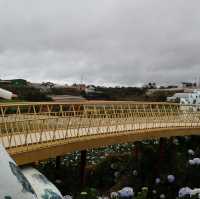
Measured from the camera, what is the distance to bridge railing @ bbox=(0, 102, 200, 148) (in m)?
9.45

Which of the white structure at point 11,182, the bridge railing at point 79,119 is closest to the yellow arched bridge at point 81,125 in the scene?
the bridge railing at point 79,119

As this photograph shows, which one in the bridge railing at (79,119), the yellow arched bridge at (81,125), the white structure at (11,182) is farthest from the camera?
the bridge railing at (79,119)

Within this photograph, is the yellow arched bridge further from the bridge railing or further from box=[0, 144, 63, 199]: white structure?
box=[0, 144, 63, 199]: white structure

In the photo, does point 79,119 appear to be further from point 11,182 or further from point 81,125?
point 11,182

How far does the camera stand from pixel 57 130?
11109mm

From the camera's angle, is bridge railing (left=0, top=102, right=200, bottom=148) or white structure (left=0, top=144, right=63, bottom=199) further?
bridge railing (left=0, top=102, right=200, bottom=148)

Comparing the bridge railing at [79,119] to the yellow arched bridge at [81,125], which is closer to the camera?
the yellow arched bridge at [81,125]

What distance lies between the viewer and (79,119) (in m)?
12.2

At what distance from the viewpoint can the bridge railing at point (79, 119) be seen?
9453mm

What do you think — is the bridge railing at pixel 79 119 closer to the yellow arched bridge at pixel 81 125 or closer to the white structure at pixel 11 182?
the yellow arched bridge at pixel 81 125

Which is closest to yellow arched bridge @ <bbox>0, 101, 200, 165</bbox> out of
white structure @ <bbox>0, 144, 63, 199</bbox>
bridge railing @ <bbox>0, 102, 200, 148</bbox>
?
bridge railing @ <bbox>0, 102, 200, 148</bbox>

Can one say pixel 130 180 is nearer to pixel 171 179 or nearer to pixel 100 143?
pixel 100 143

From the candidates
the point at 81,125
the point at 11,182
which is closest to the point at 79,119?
the point at 81,125

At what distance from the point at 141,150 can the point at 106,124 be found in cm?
290
